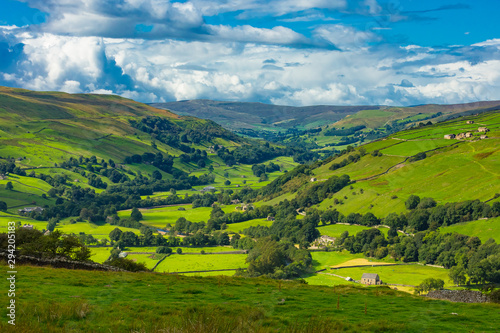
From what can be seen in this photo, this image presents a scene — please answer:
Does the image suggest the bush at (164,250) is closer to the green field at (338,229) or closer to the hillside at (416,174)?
the green field at (338,229)

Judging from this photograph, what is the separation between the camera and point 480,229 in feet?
319

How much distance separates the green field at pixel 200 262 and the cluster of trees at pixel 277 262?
185 inches

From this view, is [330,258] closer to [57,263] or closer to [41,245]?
[41,245]

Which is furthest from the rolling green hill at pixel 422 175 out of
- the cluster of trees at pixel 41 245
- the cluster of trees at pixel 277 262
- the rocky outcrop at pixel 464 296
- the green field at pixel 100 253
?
the cluster of trees at pixel 41 245

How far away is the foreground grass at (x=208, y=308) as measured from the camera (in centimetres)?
1499

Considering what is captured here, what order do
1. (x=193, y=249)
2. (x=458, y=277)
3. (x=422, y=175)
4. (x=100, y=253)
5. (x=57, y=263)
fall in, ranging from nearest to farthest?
(x=57, y=263), (x=458, y=277), (x=100, y=253), (x=193, y=249), (x=422, y=175)

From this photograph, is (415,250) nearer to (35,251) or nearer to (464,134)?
(35,251)

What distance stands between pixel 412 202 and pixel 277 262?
160 ft

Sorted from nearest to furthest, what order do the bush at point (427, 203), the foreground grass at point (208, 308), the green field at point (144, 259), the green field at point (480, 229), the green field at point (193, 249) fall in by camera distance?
the foreground grass at point (208, 308) < the green field at point (480, 229) < the green field at point (144, 259) < the bush at point (427, 203) < the green field at point (193, 249)

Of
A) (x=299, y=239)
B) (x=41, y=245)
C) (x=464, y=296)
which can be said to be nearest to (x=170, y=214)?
(x=299, y=239)

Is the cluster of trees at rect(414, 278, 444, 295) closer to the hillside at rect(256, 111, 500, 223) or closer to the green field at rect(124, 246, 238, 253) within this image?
the hillside at rect(256, 111, 500, 223)

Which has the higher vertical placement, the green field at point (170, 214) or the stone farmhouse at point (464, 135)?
the stone farmhouse at point (464, 135)

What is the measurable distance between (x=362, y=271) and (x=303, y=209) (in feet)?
224

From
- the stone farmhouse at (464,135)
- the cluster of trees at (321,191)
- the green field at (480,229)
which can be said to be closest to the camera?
the green field at (480,229)
